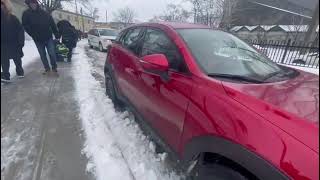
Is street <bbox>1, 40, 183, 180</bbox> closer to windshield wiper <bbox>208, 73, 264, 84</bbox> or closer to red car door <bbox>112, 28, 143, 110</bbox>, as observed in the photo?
red car door <bbox>112, 28, 143, 110</bbox>

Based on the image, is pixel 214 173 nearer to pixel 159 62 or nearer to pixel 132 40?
pixel 159 62

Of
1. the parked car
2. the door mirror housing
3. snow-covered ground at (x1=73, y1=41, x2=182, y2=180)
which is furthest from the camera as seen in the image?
the parked car

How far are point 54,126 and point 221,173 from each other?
8.86ft

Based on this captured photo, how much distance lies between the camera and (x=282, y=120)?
5.00 feet

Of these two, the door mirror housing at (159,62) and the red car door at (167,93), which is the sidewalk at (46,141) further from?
the door mirror housing at (159,62)

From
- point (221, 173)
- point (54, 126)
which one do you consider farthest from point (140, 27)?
point (221, 173)

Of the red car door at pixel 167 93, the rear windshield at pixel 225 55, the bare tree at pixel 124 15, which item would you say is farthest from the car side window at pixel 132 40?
the bare tree at pixel 124 15

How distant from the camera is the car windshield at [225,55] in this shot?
235cm

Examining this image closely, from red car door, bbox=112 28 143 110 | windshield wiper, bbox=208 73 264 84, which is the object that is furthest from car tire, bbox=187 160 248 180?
red car door, bbox=112 28 143 110

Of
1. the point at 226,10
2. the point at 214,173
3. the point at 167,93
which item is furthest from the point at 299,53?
the point at 226,10

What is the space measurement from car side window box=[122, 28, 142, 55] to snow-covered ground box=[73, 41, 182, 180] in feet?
3.80

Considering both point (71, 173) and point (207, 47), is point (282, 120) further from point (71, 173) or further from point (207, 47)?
point (71, 173)

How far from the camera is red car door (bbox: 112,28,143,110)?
11.2ft

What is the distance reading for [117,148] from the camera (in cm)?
333
